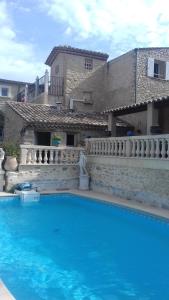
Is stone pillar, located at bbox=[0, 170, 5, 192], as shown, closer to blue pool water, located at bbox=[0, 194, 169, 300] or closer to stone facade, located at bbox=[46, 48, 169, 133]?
blue pool water, located at bbox=[0, 194, 169, 300]

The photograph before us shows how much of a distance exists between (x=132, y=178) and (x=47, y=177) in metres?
4.40

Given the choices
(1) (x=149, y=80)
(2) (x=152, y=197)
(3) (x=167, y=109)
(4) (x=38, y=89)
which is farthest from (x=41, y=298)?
(4) (x=38, y=89)

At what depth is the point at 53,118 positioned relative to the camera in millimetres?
20719

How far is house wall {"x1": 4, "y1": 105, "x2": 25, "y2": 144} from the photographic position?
2094 centimetres

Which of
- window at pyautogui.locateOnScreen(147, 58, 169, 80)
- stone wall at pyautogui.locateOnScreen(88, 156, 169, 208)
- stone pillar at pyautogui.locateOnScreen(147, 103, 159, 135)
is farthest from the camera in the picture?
window at pyautogui.locateOnScreen(147, 58, 169, 80)

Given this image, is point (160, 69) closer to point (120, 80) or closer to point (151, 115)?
point (120, 80)

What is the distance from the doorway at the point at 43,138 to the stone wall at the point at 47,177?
14.1ft

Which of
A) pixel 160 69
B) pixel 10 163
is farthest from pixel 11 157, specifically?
pixel 160 69

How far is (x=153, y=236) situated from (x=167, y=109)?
10425 millimetres

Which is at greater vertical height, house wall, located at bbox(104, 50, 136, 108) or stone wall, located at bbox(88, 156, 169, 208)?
house wall, located at bbox(104, 50, 136, 108)

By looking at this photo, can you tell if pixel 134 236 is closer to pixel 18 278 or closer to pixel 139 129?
pixel 18 278

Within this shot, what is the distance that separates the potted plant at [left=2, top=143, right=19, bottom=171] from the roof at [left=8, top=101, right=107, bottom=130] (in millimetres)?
3522

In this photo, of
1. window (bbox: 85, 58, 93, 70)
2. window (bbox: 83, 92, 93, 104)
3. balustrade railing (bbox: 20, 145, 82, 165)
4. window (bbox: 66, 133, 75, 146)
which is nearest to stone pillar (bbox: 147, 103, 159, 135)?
balustrade railing (bbox: 20, 145, 82, 165)

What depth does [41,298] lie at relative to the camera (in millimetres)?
5660
